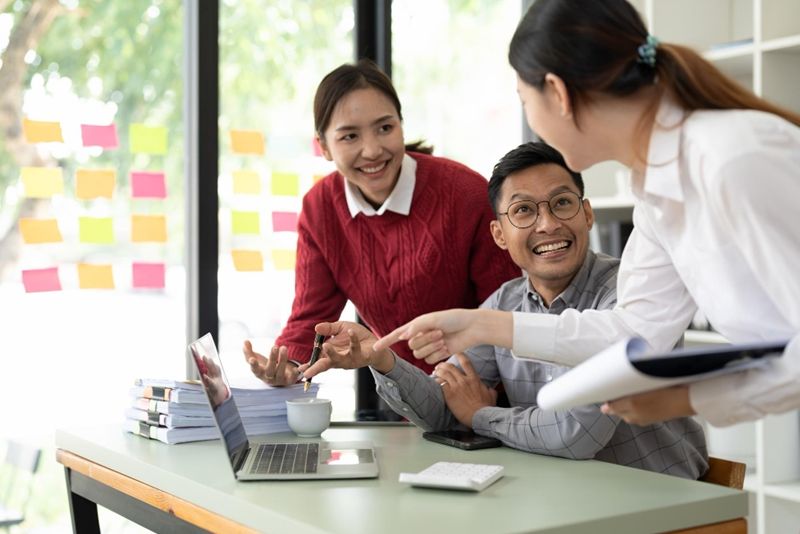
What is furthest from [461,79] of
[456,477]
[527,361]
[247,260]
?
[456,477]

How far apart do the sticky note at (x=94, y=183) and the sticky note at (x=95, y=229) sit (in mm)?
72

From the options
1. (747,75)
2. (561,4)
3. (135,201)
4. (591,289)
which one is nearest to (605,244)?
(747,75)

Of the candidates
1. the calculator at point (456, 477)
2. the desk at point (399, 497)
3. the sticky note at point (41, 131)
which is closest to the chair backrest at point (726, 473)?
the desk at point (399, 497)

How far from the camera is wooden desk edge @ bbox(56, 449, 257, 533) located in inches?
58.1

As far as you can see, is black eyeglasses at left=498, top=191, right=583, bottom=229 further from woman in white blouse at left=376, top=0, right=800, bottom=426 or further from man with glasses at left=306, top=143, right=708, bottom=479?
woman in white blouse at left=376, top=0, right=800, bottom=426

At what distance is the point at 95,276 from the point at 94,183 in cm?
29

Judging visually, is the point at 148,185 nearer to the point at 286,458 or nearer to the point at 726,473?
the point at 286,458

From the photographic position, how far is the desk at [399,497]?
131 centimetres

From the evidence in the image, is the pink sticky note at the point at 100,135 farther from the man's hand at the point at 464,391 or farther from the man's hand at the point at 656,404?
the man's hand at the point at 656,404

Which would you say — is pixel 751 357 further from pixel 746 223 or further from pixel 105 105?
pixel 105 105

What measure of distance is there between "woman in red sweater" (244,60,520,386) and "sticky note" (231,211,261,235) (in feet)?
2.55

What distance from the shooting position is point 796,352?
47.6 inches

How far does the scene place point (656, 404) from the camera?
1.30 metres

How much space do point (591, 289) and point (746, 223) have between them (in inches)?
32.9
